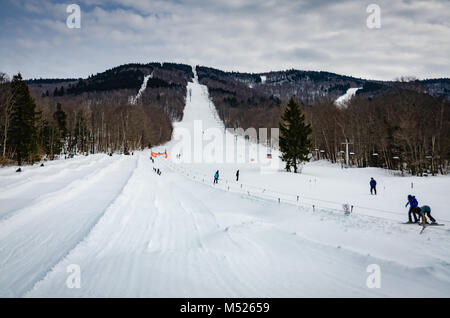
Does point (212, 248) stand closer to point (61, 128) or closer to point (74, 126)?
point (61, 128)

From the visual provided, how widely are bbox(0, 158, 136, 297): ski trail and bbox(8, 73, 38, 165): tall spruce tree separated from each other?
83.1 ft

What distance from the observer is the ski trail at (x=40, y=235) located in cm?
717

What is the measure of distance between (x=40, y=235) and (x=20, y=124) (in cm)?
3359

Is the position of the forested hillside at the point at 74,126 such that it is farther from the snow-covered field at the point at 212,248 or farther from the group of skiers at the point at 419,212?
the group of skiers at the point at 419,212

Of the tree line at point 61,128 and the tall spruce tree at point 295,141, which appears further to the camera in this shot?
the tree line at point 61,128

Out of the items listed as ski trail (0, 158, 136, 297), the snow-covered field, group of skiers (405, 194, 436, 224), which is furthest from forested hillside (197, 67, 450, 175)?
ski trail (0, 158, 136, 297)

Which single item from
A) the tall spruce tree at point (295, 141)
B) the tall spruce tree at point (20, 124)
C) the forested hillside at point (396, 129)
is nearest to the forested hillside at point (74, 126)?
the tall spruce tree at point (20, 124)

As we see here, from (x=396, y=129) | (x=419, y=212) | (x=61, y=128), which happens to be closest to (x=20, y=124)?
(x=61, y=128)

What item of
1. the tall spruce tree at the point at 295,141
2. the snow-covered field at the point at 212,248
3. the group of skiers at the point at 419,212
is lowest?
the snow-covered field at the point at 212,248

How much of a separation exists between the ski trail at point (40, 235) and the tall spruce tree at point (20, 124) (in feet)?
83.1

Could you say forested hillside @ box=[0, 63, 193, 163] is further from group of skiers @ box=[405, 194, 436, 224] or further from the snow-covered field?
group of skiers @ box=[405, 194, 436, 224]
